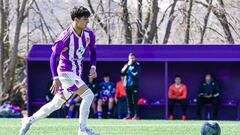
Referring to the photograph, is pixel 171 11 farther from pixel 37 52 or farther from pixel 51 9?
pixel 37 52

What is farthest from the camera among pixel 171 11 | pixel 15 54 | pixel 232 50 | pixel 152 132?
pixel 171 11

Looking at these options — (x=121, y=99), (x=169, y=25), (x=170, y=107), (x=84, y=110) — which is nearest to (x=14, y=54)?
(x=169, y=25)

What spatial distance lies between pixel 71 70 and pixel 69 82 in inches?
6.9

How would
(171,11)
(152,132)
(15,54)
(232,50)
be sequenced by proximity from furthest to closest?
1. (171,11)
2. (15,54)
3. (232,50)
4. (152,132)

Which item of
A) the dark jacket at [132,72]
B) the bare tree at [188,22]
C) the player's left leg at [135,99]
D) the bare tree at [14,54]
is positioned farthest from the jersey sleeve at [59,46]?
the bare tree at [188,22]

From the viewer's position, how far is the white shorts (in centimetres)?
912

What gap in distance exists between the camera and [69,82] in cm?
912

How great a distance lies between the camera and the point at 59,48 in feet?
29.9

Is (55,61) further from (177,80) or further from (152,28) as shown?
(152,28)

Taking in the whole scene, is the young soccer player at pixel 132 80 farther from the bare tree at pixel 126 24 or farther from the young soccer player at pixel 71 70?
the young soccer player at pixel 71 70

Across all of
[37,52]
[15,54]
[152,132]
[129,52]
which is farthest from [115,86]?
[152,132]

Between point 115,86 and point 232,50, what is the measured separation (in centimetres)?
358

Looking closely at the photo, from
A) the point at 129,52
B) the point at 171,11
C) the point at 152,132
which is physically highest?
the point at 171,11

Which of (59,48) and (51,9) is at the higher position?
(51,9)
